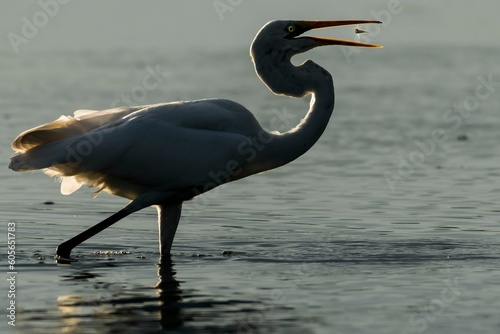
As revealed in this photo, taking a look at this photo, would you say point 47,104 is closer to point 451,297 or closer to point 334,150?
point 334,150

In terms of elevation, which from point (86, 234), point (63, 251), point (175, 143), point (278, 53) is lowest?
point (63, 251)

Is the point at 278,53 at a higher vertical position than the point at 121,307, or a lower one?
higher

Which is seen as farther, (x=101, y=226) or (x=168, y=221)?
(x=168, y=221)

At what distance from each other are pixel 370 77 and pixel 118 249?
20.6 m

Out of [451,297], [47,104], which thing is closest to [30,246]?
[451,297]
